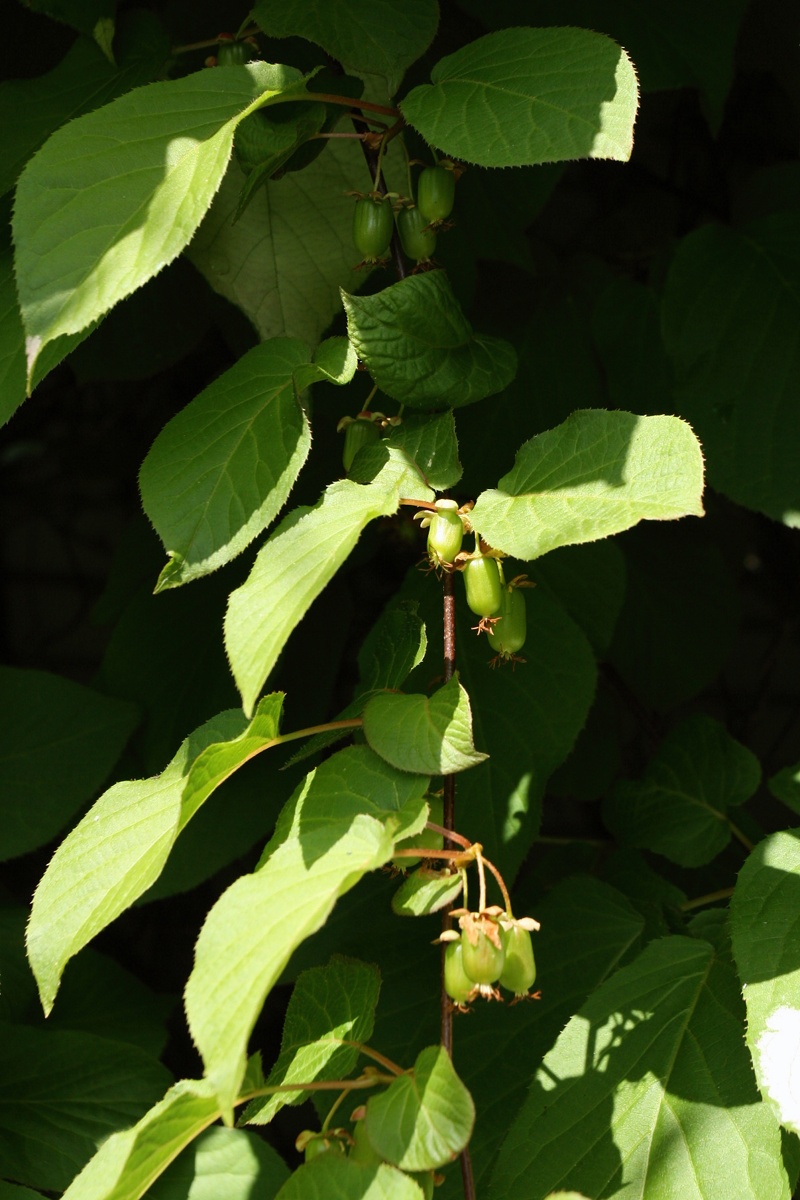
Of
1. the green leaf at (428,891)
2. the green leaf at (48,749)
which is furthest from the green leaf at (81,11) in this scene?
the green leaf at (428,891)

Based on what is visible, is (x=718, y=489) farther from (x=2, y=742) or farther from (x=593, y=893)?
(x=2, y=742)

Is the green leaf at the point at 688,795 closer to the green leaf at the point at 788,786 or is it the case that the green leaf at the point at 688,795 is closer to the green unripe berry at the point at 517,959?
the green leaf at the point at 788,786

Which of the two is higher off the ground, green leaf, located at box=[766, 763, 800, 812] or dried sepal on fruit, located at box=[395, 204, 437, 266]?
dried sepal on fruit, located at box=[395, 204, 437, 266]

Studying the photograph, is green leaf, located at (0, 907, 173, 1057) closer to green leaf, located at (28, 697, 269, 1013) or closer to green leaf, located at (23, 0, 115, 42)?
green leaf, located at (28, 697, 269, 1013)

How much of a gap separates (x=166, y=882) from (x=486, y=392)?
536mm

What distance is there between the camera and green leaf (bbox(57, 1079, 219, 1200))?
63 centimetres

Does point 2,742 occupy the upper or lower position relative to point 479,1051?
upper

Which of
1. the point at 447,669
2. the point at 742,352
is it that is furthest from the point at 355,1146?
the point at 742,352

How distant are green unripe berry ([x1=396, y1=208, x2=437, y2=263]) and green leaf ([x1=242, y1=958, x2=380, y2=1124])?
49 cm

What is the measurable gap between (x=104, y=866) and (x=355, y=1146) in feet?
0.73

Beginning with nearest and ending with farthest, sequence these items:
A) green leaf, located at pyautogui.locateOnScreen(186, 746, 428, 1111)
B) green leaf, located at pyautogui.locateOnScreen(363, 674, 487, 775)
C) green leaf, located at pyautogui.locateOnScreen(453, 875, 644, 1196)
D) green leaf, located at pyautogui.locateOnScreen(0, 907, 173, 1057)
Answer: green leaf, located at pyautogui.locateOnScreen(186, 746, 428, 1111), green leaf, located at pyautogui.locateOnScreen(363, 674, 487, 775), green leaf, located at pyautogui.locateOnScreen(453, 875, 644, 1196), green leaf, located at pyautogui.locateOnScreen(0, 907, 173, 1057)

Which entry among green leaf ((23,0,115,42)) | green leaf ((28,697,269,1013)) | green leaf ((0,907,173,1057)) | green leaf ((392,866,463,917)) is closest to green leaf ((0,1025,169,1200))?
green leaf ((0,907,173,1057))

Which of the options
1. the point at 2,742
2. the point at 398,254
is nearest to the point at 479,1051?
the point at 2,742

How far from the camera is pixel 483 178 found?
1.16 metres
